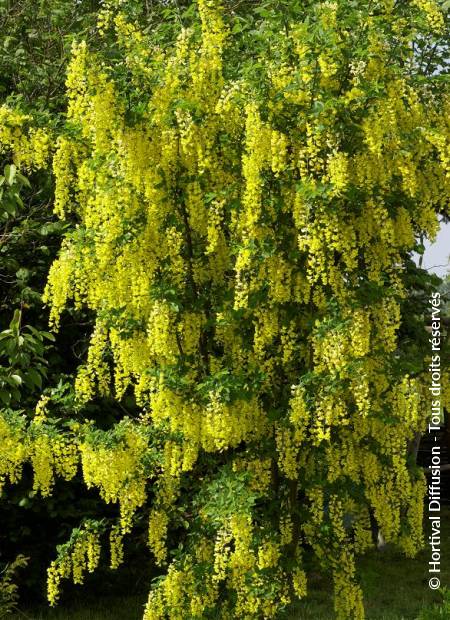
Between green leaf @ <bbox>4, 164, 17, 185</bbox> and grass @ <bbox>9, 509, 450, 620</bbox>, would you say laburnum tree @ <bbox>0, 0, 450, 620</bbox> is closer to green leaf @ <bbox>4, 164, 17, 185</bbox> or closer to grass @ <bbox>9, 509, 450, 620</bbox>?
green leaf @ <bbox>4, 164, 17, 185</bbox>

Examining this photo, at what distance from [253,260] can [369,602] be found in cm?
555

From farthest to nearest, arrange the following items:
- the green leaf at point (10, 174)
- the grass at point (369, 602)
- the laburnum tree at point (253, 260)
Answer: the grass at point (369, 602), the laburnum tree at point (253, 260), the green leaf at point (10, 174)

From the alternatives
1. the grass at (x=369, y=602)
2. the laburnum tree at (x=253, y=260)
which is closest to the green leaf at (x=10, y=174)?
the laburnum tree at (x=253, y=260)

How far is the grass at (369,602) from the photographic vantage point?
28.8ft

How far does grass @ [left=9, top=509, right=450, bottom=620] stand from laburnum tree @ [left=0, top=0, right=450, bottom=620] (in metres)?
2.16

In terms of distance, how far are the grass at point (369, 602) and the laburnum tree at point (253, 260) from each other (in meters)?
2.16

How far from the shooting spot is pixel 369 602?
9516 mm

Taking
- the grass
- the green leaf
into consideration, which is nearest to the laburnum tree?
the green leaf

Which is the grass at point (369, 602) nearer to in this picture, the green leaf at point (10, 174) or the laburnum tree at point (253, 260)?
the laburnum tree at point (253, 260)

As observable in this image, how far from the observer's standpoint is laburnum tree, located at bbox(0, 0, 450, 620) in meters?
5.26

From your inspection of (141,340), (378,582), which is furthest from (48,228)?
(378,582)

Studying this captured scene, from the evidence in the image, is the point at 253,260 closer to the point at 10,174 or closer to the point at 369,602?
the point at 10,174

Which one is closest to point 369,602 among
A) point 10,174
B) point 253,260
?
point 253,260

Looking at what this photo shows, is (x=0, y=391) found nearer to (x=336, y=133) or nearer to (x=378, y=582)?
(x=336, y=133)
